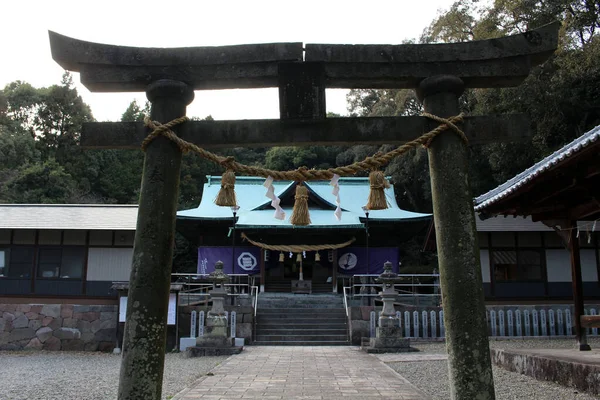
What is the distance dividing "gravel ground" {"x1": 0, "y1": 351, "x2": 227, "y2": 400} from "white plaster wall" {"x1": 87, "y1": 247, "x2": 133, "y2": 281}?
152 inches

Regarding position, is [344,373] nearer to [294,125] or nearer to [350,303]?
[294,125]

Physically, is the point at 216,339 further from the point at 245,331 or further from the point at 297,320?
the point at 297,320

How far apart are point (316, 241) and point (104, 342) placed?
957 centimetres

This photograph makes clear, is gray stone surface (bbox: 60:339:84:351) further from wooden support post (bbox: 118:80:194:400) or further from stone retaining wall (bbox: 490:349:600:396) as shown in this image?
wooden support post (bbox: 118:80:194:400)

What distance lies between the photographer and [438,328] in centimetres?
1416

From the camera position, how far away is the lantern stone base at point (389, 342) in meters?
11.5

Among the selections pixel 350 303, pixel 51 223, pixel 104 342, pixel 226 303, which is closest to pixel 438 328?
pixel 350 303

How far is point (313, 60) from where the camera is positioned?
412cm

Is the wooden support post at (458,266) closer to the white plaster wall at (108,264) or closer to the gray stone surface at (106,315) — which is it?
the gray stone surface at (106,315)

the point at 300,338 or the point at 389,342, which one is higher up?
the point at 389,342

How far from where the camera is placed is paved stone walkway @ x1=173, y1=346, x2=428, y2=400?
20.1 ft

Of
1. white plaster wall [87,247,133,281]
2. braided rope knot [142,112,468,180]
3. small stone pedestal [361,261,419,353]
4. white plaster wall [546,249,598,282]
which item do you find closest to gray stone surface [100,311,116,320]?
white plaster wall [87,247,133,281]

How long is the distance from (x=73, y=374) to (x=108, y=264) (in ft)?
26.7

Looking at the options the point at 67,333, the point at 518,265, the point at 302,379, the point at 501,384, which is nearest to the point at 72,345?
the point at 67,333
